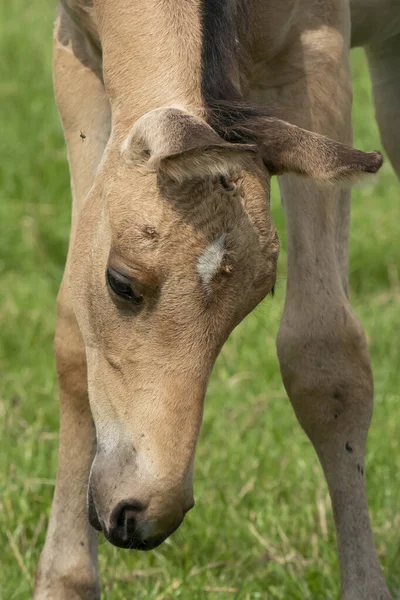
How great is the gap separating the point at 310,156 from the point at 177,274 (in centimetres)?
44

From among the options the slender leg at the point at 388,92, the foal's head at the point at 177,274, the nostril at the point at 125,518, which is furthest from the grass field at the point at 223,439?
the slender leg at the point at 388,92

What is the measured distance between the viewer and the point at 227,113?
3.28 meters

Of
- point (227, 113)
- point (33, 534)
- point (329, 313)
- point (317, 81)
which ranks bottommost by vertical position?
point (33, 534)

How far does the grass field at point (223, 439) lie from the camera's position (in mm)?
4488

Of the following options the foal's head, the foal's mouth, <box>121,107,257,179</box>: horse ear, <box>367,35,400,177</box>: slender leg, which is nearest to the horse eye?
the foal's head

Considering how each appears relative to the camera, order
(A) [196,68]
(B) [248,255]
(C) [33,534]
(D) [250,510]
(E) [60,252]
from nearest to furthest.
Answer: (B) [248,255]
(A) [196,68]
(C) [33,534]
(D) [250,510]
(E) [60,252]

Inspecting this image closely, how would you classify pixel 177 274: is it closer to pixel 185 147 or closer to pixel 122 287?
pixel 122 287

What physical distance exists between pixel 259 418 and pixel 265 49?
243 cm

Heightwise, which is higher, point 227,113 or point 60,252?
point 227,113

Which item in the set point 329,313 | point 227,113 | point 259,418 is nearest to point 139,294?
point 227,113

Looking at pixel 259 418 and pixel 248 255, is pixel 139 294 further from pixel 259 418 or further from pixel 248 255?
pixel 259 418

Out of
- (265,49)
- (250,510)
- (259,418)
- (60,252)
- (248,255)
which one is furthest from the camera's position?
(60,252)

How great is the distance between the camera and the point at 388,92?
534cm

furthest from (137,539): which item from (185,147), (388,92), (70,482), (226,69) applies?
(388,92)
